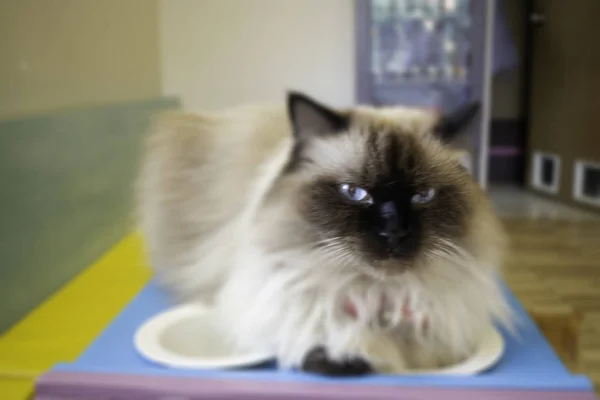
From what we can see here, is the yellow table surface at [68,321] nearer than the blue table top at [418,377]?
No

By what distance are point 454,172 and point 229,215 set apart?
0.48m

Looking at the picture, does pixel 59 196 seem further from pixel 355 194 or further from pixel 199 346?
pixel 355 194

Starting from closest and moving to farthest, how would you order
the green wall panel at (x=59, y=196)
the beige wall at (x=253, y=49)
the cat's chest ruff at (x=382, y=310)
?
the cat's chest ruff at (x=382, y=310) < the green wall panel at (x=59, y=196) < the beige wall at (x=253, y=49)

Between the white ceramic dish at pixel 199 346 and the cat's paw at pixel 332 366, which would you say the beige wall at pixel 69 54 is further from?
the cat's paw at pixel 332 366

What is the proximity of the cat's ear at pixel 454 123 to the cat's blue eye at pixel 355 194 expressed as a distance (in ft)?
0.59

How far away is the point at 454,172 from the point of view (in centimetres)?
91

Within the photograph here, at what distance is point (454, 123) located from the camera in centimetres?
92

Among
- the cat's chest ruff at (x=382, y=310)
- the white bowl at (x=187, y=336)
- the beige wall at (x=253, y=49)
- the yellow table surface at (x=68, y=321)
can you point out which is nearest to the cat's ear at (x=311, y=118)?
the cat's chest ruff at (x=382, y=310)

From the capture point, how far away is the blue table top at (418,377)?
839 mm

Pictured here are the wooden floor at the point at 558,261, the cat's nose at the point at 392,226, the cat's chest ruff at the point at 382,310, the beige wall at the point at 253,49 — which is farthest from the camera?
the beige wall at the point at 253,49

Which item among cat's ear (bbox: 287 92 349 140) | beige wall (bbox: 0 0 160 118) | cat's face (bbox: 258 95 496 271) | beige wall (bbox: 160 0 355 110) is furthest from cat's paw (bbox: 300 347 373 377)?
beige wall (bbox: 160 0 355 110)

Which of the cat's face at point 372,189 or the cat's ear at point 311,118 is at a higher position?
the cat's ear at point 311,118

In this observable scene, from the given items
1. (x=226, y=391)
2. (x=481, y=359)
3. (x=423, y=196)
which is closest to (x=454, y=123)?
(x=423, y=196)

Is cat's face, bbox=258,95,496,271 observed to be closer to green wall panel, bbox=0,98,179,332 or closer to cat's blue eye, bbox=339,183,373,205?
cat's blue eye, bbox=339,183,373,205
